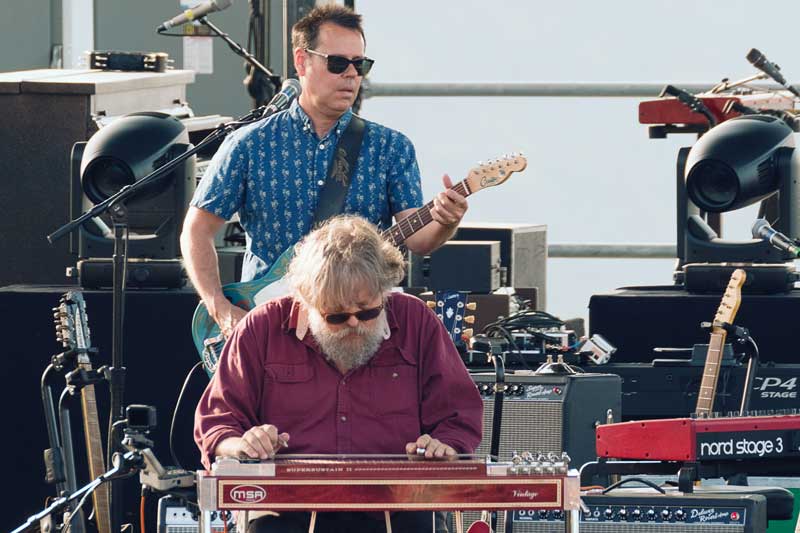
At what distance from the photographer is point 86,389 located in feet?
18.3

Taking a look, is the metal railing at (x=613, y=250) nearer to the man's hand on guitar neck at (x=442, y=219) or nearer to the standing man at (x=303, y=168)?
the standing man at (x=303, y=168)

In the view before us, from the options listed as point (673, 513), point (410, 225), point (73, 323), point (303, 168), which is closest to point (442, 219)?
point (410, 225)

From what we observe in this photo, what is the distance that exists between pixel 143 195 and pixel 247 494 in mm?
2302

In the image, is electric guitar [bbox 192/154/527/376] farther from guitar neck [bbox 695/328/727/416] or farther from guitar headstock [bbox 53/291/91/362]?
guitar neck [bbox 695/328/727/416]

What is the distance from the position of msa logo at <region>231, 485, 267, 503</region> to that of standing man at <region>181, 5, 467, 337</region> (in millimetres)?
1514

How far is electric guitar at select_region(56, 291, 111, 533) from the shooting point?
5.32m

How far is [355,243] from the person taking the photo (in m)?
3.98

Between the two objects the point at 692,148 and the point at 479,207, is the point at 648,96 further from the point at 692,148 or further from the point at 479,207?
the point at 692,148

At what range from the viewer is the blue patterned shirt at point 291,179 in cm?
517

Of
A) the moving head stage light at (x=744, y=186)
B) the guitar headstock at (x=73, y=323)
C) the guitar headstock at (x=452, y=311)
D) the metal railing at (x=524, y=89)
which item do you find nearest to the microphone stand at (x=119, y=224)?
the guitar headstock at (x=73, y=323)

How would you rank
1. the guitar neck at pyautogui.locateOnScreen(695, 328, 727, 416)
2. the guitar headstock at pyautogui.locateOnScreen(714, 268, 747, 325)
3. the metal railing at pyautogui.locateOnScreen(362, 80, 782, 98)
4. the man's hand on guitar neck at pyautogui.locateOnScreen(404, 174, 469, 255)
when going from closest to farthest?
1. the man's hand on guitar neck at pyautogui.locateOnScreen(404, 174, 469, 255)
2. the guitar neck at pyautogui.locateOnScreen(695, 328, 727, 416)
3. the guitar headstock at pyautogui.locateOnScreen(714, 268, 747, 325)
4. the metal railing at pyautogui.locateOnScreen(362, 80, 782, 98)

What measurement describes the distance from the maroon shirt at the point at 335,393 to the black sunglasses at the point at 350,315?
0.16m

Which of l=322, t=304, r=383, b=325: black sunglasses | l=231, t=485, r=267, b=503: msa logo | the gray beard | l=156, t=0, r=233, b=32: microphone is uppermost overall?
l=156, t=0, r=233, b=32: microphone

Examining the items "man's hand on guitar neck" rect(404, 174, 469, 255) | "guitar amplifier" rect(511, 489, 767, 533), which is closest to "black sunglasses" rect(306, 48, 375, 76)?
"man's hand on guitar neck" rect(404, 174, 469, 255)
